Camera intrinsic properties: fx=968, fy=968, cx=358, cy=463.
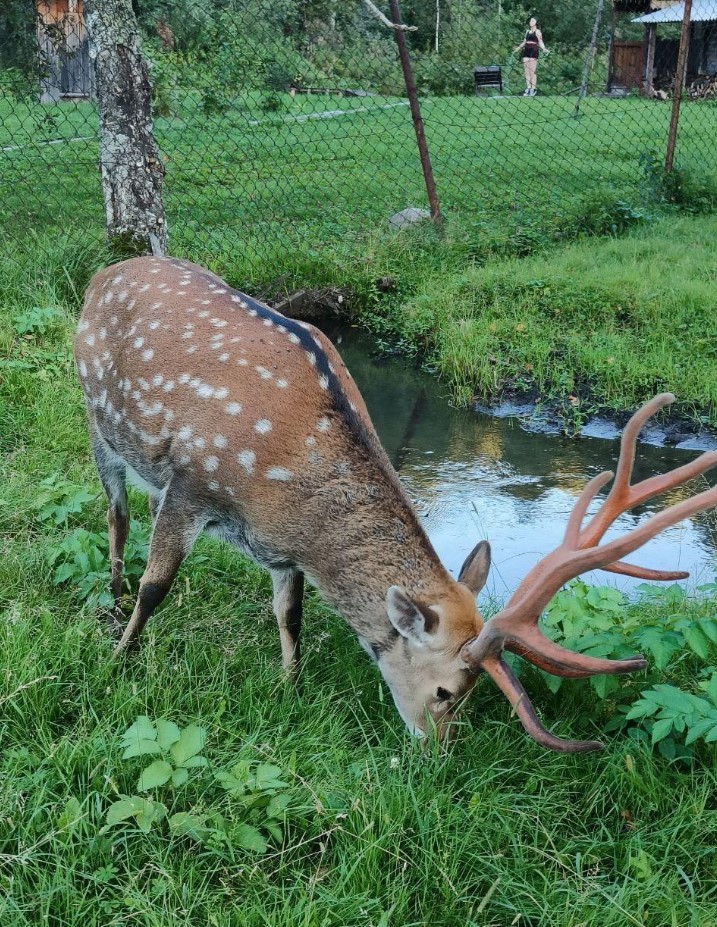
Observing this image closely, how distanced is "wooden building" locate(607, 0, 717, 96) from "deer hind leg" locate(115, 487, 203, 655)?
23620mm

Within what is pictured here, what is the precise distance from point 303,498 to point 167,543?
524 mm

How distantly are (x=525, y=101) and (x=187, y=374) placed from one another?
13.5 metres

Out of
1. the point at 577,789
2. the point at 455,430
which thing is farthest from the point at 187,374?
the point at 455,430

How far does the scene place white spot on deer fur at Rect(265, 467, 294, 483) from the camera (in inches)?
125

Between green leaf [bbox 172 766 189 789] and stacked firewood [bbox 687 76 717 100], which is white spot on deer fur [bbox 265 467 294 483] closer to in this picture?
green leaf [bbox 172 766 189 789]

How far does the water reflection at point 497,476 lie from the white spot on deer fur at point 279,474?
1428 millimetres

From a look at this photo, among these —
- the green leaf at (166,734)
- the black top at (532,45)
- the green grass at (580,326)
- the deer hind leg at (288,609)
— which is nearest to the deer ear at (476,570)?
the deer hind leg at (288,609)

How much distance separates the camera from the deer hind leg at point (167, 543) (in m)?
3.31

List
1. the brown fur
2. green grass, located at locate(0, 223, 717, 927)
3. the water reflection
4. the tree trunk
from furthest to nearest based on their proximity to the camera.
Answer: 1. the tree trunk
2. the water reflection
3. the brown fur
4. green grass, located at locate(0, 223, 717, 927)

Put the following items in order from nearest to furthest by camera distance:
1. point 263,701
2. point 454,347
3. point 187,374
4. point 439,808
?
1. point 439,808
2. point 263,701
3. point 187,374
4. point 454,347

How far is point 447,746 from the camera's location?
2.94m

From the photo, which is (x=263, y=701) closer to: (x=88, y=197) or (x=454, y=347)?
(x=454, y=347)

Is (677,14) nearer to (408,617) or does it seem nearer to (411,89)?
(411,89)

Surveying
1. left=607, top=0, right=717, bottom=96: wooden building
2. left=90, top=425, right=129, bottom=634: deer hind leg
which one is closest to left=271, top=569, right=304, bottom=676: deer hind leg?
left=90, top=425, right=129, bottom=634: deer hind leg
